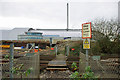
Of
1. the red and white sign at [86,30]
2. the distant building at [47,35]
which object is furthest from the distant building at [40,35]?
the red and white sign at [86,30]

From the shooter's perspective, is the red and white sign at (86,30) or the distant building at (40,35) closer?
the red and white sign at (86,30)

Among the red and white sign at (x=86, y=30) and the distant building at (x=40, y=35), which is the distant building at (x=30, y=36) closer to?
the distant building at (x=40, y=35)

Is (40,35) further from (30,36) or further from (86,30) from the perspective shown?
(86,30)

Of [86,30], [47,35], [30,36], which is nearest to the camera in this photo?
[86,30]

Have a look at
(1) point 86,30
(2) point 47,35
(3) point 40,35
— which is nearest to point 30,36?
(3) point 40,35

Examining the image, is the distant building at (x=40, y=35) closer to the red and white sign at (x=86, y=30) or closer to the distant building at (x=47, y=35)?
the distant building at (x=47, y=35)

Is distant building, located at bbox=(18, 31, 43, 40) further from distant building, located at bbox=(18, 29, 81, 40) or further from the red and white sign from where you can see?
the red and white sign

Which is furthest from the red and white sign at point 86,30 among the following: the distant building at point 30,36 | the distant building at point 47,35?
the distant building at point 30,36

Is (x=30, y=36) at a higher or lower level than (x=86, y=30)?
higher

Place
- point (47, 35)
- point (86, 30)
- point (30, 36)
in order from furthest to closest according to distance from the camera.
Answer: point (47, 35)
point (30, 36)
point (86, 30)

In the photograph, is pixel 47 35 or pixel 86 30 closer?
pixel 86 30

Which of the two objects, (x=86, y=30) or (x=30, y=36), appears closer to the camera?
(x=86, y=30)

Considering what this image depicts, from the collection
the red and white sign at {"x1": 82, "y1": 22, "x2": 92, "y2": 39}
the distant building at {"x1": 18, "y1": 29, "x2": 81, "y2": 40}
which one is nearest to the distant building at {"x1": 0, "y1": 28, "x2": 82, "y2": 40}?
the distant building at {"x1": 18, "y1": 29, "x2": 81, "y2": 40}

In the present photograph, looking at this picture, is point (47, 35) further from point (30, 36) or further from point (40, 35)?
point (30, 36)
